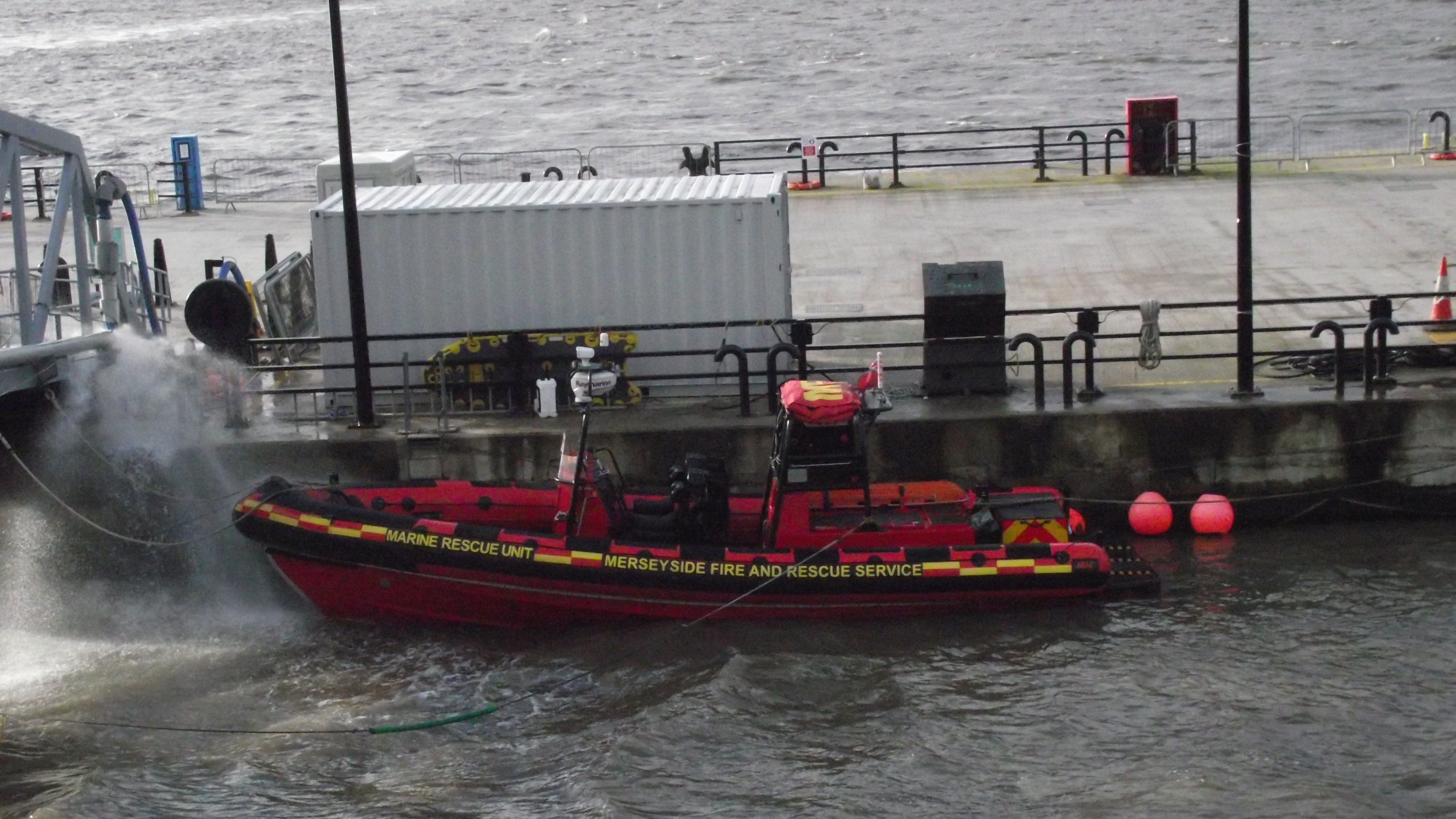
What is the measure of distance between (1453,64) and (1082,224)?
41555 millimetres

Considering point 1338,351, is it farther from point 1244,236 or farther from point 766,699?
point 766,699

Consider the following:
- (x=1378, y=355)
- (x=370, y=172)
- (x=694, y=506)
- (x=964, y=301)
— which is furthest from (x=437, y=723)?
(x=370, y=172)

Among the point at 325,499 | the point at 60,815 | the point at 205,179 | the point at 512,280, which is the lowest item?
the point at 60,815

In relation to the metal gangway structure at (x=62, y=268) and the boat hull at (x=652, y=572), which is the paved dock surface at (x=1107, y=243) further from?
the metal gangway structure at (x=62, y=268)

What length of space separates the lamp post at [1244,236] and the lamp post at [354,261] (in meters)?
8.19

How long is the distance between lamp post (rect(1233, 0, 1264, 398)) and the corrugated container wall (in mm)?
4452

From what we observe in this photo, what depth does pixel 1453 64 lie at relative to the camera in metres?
59.8

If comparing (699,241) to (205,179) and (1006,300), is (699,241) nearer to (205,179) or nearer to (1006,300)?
(1006,300)

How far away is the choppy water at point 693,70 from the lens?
55.2m

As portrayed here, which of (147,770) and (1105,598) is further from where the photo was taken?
(1105,598)

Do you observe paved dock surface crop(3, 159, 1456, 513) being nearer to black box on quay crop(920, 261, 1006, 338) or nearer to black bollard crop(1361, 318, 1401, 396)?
black bollard crop(1361, 318, 1401, 396)

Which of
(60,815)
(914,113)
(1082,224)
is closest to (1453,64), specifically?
(914,113)

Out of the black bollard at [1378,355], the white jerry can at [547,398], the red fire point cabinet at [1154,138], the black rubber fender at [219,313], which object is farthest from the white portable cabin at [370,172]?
the red fire point cabinet at [1154,138]

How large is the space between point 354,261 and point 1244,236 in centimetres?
844
